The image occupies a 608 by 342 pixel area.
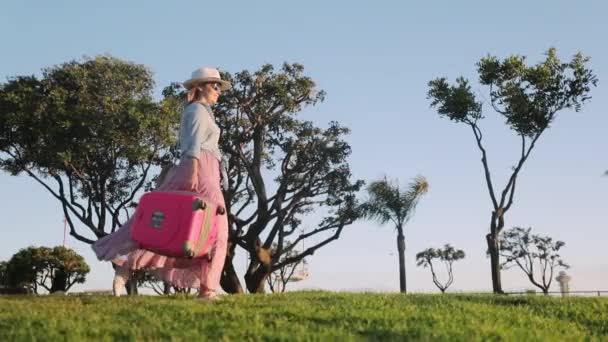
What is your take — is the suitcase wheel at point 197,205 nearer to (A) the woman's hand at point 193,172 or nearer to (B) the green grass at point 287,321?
(A) the woman's hand at point 193,172

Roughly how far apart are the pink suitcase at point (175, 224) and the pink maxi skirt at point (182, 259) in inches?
10.6

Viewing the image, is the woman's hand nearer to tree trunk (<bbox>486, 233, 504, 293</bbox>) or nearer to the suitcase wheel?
the suitcase wheel

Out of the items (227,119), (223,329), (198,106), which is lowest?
(223,329)

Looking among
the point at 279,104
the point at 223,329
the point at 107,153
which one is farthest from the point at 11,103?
the point at 223,329

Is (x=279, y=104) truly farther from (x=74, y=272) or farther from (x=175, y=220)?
(x=175, y=220)

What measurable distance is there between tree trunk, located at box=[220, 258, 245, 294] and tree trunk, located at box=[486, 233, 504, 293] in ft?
32.6

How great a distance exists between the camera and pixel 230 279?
2836 centimetres

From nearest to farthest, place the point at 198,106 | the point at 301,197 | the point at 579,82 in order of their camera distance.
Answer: the point at 198,106
the point at 579,82
the point at 301,197

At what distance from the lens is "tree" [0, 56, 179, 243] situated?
91.1 feet

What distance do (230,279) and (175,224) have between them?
18991 mm

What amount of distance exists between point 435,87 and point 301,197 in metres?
7.73

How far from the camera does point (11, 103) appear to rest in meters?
27.9

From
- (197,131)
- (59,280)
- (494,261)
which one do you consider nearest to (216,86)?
(197,131)

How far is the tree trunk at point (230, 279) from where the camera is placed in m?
28.2
